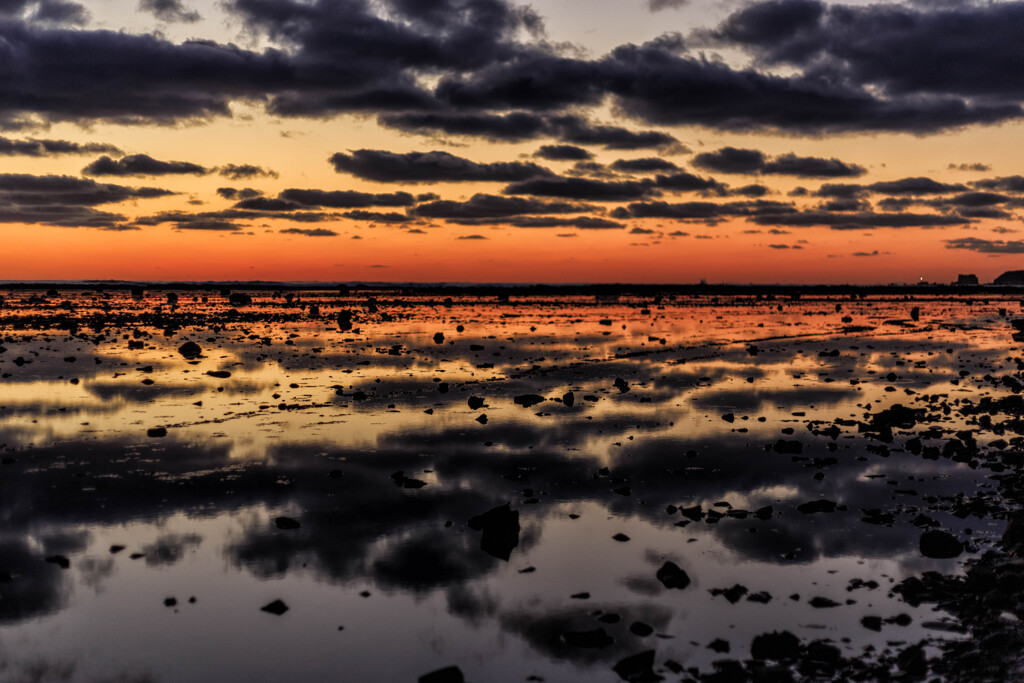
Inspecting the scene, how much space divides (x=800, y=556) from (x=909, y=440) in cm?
829

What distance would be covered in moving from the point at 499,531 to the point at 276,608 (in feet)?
10.5

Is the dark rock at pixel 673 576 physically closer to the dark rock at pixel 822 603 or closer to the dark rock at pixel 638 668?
the dark rock at pixel 822 603

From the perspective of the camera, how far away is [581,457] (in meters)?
15.1

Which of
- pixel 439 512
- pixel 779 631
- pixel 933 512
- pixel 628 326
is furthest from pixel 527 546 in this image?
pixel 628 326

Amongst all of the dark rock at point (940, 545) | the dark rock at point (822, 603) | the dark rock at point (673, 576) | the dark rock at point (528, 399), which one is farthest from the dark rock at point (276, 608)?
the dark rock at point (528, 399)

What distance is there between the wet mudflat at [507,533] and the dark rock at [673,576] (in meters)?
0.02

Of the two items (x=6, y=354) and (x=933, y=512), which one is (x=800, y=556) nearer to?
(x=933, y=512)

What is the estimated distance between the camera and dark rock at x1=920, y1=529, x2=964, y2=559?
32.3 ft

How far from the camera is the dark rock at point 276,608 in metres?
8.20

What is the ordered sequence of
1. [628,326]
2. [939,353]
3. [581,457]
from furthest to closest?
[628,326], [939,353], [581,457]

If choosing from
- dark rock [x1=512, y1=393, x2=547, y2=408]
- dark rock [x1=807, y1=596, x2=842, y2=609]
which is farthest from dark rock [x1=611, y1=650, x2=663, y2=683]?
dark rock [x1=512, y1=393, x2=547, y2=408]

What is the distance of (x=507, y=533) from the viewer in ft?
34.0

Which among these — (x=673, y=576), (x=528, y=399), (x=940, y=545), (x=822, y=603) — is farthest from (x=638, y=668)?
(x=528, y=399)

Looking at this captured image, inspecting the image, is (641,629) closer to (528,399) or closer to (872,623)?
(872,623)
